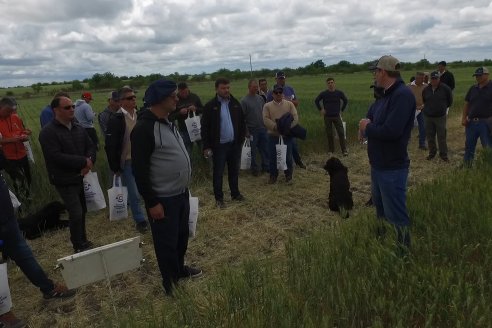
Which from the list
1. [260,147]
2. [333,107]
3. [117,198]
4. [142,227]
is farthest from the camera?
[333,107]

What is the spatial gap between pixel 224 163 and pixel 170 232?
2803 millimetres

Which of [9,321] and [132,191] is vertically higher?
[132,191]

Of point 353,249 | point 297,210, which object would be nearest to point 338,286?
point 353,249

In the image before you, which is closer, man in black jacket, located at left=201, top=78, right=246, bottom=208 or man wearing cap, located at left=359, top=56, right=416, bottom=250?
man wearing cap, located at left=359, top=56, right=416, bottom=250

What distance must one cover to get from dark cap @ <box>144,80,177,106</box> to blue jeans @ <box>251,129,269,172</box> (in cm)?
461

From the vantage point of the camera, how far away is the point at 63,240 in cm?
525

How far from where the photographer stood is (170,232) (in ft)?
11.0

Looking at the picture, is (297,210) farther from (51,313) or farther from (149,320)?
(149,320)

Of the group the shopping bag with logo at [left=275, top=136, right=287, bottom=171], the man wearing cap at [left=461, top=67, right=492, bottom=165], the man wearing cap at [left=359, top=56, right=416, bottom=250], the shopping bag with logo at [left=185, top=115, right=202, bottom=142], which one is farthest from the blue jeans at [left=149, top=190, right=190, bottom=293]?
the man wearing cap at [left=461, top=67, right=492, bottom=165]

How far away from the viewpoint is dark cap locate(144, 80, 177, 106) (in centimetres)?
315

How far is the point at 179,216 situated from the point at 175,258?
0.37 meters

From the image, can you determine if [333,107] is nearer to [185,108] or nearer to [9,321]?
[185,108]

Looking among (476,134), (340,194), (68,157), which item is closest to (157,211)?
(68,157)

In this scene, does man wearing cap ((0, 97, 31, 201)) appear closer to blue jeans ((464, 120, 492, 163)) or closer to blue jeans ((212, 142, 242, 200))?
blue jeans ((212, 142, 242, 200))
